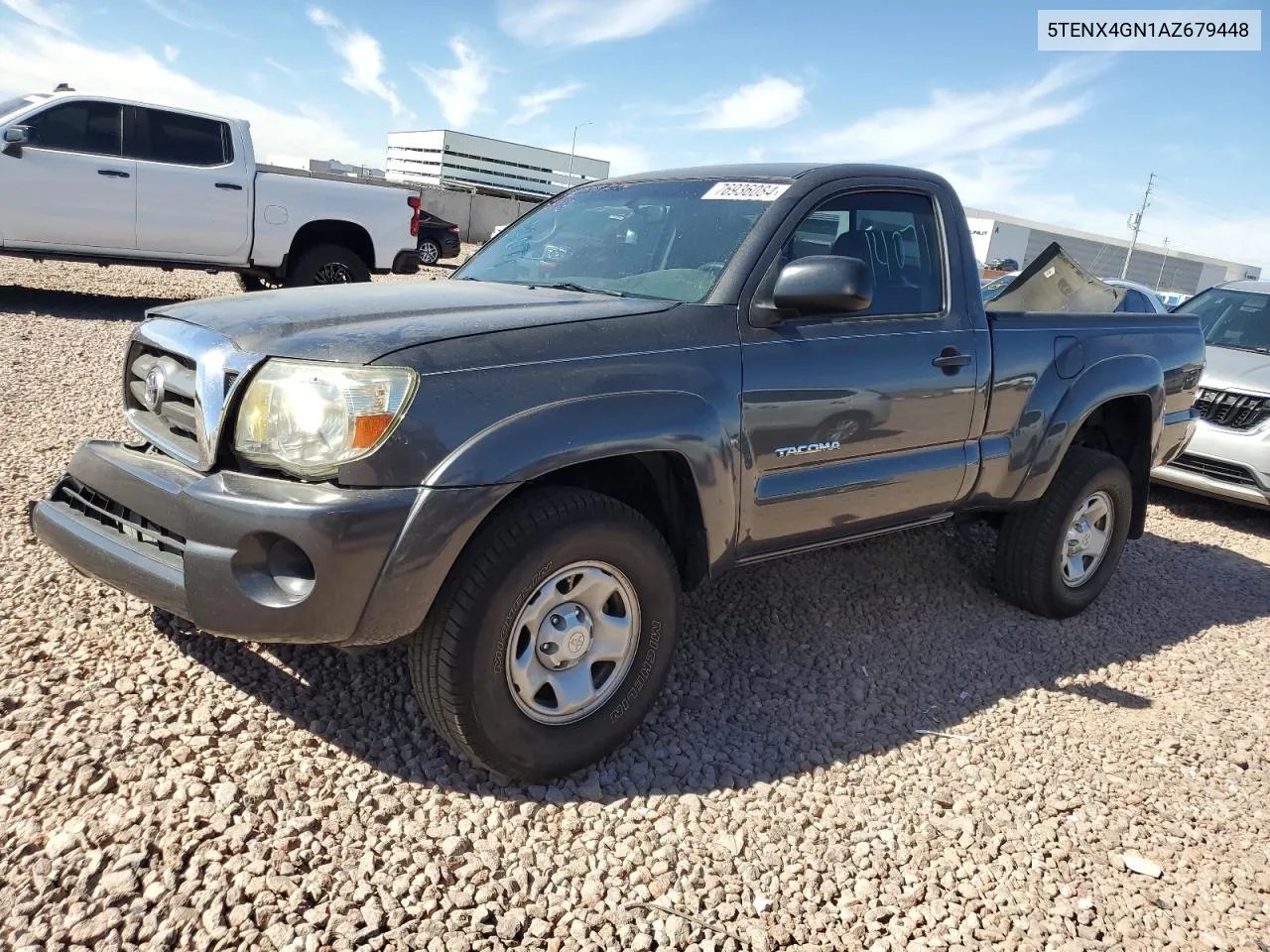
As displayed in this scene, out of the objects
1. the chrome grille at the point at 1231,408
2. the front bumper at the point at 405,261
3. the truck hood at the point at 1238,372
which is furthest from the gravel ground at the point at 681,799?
the front bumper at the point at 405,261

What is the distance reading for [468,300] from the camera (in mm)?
2957

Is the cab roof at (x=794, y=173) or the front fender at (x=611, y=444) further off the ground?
the cab roof at (x=794, y=173)

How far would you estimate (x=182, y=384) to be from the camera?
2684 millimetres

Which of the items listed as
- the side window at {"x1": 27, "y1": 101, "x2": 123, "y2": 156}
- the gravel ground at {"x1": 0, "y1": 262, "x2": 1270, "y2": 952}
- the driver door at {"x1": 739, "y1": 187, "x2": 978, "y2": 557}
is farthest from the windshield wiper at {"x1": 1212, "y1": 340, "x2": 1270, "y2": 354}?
the side window at {"x1": 27, "y1": 101, "x2": 123, "y2": 156}

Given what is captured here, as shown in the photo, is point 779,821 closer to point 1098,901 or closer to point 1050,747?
point 1098,901

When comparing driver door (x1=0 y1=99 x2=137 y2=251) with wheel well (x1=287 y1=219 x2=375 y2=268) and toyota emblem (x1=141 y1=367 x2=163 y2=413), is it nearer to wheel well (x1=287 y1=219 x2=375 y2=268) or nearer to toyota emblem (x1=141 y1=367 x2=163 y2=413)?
wheel well (x1=287 y1=219 x2=375 y2=268)

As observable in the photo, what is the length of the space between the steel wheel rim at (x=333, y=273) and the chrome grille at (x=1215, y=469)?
813cm

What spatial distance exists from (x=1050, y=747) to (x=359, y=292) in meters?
2.88

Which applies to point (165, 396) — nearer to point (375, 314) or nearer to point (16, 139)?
point (375, 314)

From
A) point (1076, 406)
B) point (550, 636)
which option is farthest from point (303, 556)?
point (1076, 406)

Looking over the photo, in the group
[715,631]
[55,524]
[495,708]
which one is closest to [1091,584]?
[715,631]

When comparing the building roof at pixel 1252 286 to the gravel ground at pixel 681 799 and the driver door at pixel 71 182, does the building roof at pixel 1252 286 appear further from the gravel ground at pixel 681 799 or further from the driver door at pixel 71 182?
the driver door at pixel 71 182

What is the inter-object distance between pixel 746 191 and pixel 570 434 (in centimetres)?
140

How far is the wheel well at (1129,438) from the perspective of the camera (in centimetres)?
460
